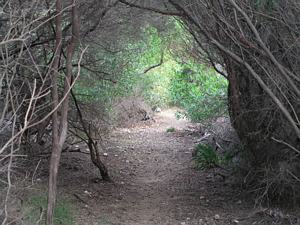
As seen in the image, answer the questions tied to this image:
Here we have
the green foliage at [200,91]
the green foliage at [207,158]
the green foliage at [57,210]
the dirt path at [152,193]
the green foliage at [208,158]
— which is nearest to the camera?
the green foliage at [57,210]

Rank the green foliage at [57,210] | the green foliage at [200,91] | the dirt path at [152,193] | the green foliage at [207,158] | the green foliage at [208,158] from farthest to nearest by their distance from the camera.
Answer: the green foliage at [200,91], the green foliage at [207,158], the green foliage at [208,158], the dirt path at [152,193], the green foliage at [57,210]

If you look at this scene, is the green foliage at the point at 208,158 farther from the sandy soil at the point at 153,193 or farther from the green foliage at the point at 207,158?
the sandy soil at the point at 153,193

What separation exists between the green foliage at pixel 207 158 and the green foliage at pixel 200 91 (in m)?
0.93

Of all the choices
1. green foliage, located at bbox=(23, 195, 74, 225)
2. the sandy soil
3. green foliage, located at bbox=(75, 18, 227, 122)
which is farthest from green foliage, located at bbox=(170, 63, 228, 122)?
green foliage, located at bbox=(23, 195, 74, 225)

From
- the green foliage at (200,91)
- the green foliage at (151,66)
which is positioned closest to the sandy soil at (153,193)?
the green foliage at (200,91)

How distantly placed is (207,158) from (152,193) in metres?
2.84

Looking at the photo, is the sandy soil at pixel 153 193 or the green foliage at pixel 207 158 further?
the green foliage at pixel 207 158

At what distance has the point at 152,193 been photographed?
399 inches

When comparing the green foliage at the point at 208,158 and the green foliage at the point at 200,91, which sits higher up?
the green foliage at the point at 200,91

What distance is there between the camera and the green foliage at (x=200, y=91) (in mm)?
13621

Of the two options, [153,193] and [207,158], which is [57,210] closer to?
[153,193]

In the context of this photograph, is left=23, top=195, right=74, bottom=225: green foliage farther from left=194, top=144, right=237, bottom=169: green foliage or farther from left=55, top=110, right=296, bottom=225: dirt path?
left=194, top=144, right=237, bottom=169: green foliage

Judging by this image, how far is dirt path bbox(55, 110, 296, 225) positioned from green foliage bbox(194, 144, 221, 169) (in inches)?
10.0

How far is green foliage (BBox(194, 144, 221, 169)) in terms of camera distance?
40.3 feet
